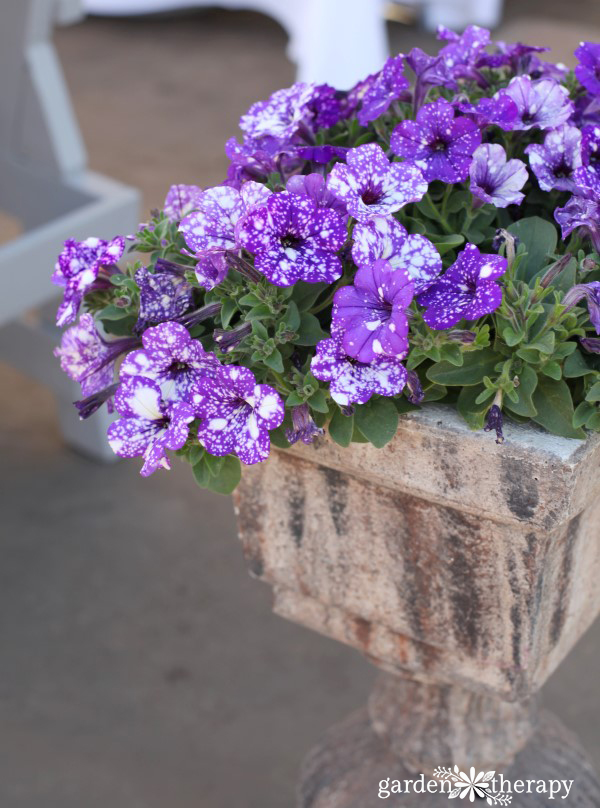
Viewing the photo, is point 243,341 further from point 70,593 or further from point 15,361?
point 15,361

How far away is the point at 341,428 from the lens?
738 millimetres

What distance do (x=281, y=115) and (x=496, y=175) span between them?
20 cm

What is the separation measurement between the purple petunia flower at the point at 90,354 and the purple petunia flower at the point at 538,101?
0.36m

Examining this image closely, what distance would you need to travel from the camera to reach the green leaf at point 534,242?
0.78 m

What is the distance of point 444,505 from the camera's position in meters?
0.78

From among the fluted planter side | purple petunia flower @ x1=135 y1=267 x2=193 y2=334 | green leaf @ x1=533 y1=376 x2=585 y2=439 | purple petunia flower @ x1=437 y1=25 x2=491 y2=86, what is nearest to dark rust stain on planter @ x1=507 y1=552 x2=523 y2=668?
the fluted planter side

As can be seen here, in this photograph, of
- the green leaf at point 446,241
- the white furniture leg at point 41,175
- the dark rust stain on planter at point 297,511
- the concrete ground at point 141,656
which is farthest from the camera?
the white furniture leg at point 41,175

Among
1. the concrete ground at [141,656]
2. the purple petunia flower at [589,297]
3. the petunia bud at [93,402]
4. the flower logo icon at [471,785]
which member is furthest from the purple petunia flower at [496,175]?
the concrete ground at [141,656]

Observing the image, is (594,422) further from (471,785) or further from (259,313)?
(471,785)

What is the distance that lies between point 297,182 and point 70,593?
4.18 ft

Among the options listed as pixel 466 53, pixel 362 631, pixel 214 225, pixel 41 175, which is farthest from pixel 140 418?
pixel 41 175

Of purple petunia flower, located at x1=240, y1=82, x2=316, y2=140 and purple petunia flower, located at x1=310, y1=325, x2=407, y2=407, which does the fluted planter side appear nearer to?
purple petunia flower, located at x1=310, y1=325, x2=407, y2=407

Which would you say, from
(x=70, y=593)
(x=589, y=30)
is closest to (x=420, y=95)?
(x=70, y=593)

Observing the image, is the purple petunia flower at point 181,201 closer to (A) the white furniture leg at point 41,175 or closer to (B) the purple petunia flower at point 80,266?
(B) the purple petunia flower at point 80,266
